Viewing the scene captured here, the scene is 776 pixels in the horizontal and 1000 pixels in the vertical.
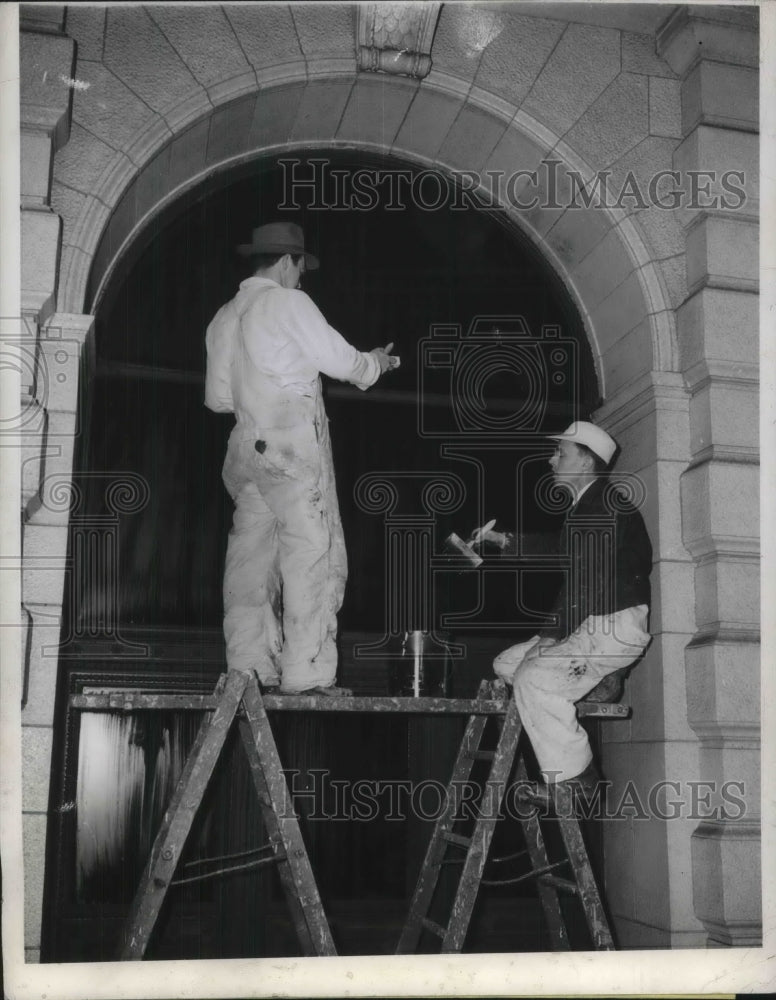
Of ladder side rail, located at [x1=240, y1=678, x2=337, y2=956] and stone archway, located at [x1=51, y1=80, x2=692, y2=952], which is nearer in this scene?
ladder side rail, located at [x1=240, y1=678, x2=337, y2=956]

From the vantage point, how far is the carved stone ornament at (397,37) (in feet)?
14.3

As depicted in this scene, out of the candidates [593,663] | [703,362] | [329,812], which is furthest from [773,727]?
[329,812]

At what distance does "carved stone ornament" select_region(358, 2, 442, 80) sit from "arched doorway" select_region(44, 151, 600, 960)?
1.58 ft

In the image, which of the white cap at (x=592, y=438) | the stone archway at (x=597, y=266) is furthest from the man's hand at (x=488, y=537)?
the stone archway at (x=597, y=266)

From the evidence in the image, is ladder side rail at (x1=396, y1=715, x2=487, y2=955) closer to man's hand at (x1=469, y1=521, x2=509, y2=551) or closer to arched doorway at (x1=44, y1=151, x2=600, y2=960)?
arched doorway at (x1=44, y1=151, x2=600, y2=960)

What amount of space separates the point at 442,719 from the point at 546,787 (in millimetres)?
765

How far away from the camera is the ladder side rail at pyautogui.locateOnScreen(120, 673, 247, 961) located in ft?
11.5

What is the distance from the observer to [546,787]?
4.06 m

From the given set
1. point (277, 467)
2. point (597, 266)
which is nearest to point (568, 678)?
point (277, 467)

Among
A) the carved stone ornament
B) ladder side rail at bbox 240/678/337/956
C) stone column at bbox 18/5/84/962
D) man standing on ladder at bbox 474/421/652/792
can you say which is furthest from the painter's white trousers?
the carved stone ornament

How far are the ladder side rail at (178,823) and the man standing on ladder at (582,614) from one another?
1121 mm

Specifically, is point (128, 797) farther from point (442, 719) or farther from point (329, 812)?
point (442, 719)

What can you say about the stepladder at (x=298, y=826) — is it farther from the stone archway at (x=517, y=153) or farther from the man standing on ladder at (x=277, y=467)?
the stone archway at (x=517, y=153)

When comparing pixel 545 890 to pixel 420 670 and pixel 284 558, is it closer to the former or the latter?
pixel 420 670
